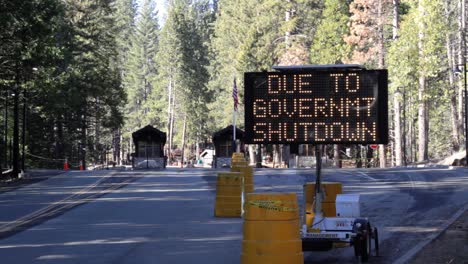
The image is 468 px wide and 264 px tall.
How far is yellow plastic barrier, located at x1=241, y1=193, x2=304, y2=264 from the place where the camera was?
11.0 metres

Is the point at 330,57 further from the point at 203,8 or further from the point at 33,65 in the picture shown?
the point at 203,8

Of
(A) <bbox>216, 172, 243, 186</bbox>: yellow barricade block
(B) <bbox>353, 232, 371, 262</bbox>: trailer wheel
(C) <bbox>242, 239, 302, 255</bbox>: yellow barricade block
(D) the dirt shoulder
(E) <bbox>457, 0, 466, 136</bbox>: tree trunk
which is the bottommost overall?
(D) the dirt shoulder

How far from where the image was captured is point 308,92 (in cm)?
1430

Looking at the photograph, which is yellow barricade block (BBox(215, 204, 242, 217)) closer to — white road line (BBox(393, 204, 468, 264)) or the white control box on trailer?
white road line (BBox(393, 204, 468, 264))

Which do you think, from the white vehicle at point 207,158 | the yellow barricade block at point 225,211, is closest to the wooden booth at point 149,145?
the white vehicle at point 207,158

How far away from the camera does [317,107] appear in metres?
14.2

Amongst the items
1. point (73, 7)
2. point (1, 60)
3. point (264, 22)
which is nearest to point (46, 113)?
point (73, 7)

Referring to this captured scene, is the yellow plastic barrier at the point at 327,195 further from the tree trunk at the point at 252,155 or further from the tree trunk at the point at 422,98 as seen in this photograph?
the tree trunk at the point at 252,155

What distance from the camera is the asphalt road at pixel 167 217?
1498cm

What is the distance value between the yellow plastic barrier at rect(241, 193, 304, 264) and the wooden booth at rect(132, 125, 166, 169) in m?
55.0

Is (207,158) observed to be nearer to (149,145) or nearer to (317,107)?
(149,145)

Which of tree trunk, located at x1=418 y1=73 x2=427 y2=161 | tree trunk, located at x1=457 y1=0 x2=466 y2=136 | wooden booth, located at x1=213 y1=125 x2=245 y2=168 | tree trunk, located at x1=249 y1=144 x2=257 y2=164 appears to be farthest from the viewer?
tree trunk, located at x1=249 y1=144 x2=257 y2=164

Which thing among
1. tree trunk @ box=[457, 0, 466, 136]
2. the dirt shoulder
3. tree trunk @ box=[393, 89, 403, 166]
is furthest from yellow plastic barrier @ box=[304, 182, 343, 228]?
tree trunk @ box=[393, 89, 403, 166]

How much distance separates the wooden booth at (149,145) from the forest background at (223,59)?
5.92m
